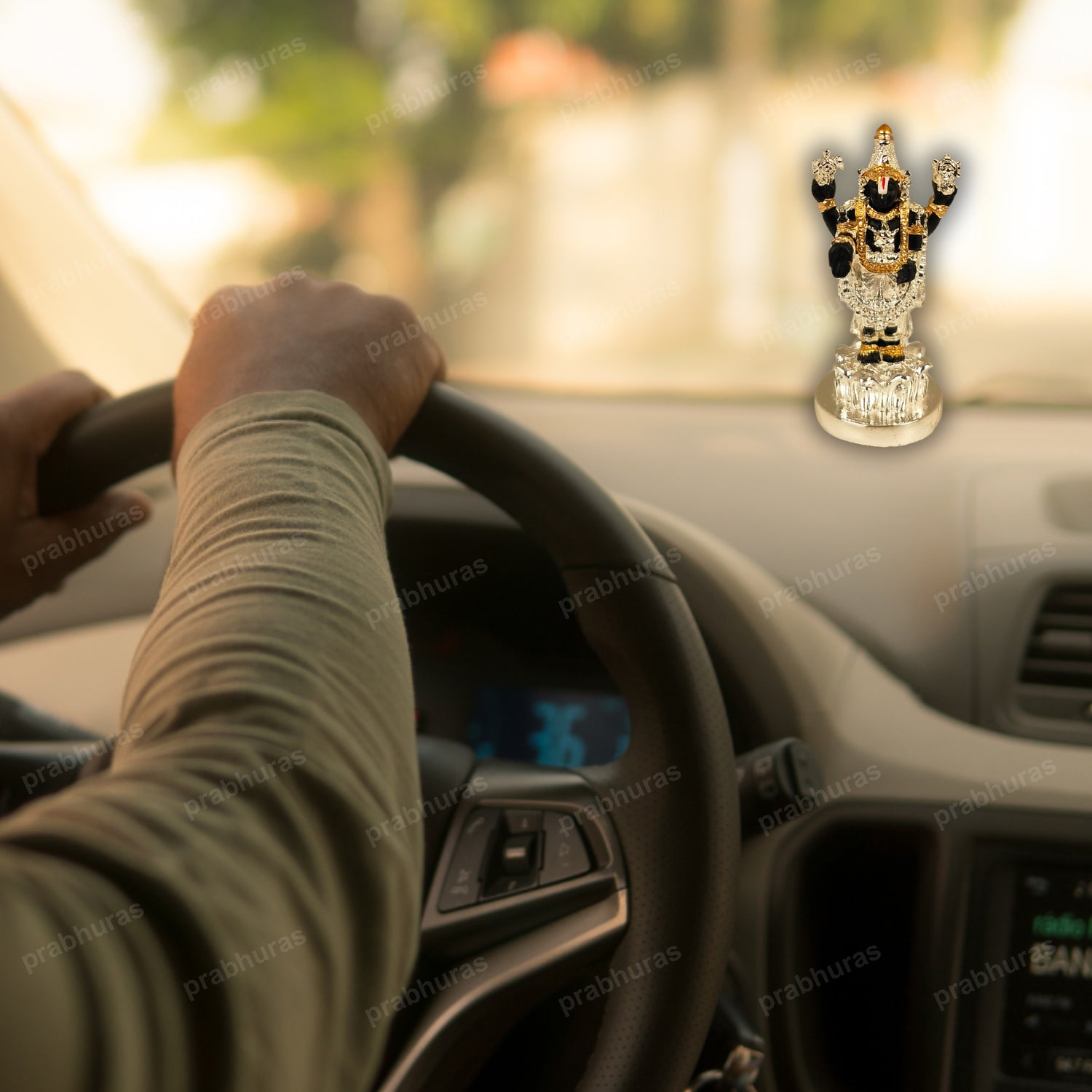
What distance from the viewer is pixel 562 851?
1112 millimetres

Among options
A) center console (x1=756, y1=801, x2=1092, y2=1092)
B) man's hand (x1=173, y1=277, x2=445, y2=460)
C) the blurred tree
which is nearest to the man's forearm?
man's hand (x1=173, y1=277, x2=445, y2=460)

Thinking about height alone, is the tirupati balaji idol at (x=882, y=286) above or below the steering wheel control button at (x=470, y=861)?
above

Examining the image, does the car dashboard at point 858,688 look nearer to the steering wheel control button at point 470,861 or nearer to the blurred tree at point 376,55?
the steering wheel control button at point 470,861

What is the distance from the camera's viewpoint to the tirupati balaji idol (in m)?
1.04

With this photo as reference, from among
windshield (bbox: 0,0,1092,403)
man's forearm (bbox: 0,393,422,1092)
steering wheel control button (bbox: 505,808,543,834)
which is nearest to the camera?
man's forearm (bbox: 0,393,422,1092)

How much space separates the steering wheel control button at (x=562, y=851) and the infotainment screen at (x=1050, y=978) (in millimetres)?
530

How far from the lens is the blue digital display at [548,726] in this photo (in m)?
1.41

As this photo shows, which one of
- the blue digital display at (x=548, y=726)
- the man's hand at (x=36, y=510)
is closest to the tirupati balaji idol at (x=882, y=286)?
the blue digital display at (x=548, y=726)

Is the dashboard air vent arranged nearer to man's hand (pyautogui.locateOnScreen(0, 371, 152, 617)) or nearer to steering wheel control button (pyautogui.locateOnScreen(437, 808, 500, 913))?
steering wheel control button (pyautogui.locateOnScreen(437, 808, 500, 913))

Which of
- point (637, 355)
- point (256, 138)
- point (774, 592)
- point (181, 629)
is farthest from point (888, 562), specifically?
point (256, 138)

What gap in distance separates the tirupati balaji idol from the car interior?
6 cm

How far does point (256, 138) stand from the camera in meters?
8.99

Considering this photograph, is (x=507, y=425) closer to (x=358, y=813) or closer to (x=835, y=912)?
(x=358, y=813)

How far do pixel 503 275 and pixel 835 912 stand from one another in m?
8.98
